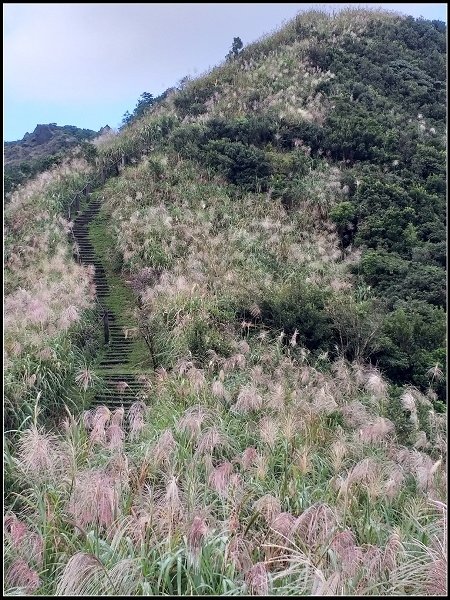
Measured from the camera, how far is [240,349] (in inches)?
325

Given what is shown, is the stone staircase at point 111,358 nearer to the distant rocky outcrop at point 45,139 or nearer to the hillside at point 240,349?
the hillside at point 240,349

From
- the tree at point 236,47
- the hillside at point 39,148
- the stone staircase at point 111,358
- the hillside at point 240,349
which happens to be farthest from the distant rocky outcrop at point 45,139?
the stone staircase at point 111,358

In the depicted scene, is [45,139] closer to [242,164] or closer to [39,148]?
[39,148]

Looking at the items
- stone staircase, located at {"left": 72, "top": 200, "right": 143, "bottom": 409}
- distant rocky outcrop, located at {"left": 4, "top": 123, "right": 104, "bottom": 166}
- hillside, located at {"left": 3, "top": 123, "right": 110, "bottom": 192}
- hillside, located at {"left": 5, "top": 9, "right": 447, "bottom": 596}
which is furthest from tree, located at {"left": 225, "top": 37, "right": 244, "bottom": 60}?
stone staircase, located at {"left": 72, "top": 200, "right": 143, "bottom": 409}

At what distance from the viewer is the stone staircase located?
8.15 m

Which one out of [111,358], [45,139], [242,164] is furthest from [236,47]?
[111,358]

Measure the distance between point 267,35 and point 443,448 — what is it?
31768 mm

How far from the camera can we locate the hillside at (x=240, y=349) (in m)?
3.34

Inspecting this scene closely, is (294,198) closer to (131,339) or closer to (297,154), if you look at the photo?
(297,154)

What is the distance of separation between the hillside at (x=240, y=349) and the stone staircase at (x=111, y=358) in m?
0.06

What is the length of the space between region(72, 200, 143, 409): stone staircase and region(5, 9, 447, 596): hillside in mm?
63

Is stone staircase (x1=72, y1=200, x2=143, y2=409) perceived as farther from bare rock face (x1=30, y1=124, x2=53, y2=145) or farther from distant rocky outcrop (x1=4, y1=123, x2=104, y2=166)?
bare rock face (x1=30, y1=124, x2=53, y2=145)

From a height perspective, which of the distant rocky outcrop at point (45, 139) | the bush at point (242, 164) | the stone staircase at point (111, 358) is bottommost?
the stone staircase at point (111, 358)

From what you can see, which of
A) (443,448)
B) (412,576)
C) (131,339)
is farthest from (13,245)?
(412,576)
